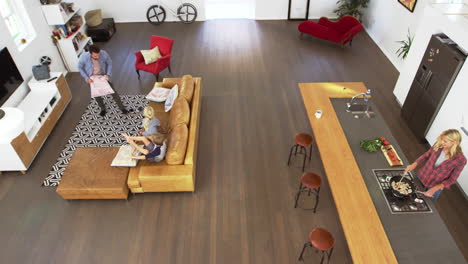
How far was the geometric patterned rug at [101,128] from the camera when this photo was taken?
5.98 meters

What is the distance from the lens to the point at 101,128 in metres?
6.68

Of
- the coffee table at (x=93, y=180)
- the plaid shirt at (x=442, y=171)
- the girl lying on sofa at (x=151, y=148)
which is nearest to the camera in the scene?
the plaid shirt at (x=442, y=171)

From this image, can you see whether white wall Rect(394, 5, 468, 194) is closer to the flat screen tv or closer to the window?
the flat screen tv

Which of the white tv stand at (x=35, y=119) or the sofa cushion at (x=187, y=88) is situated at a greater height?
the sofa cushion at (x=187, y=88)

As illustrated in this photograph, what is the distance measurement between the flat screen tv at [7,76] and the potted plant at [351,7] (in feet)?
28.9

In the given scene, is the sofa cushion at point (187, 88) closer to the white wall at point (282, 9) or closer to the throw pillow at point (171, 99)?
the throw pillow at point (171, 99)

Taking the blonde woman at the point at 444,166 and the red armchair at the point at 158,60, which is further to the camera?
the red armchair at the point at 158,60

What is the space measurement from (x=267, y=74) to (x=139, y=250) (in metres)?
5.26

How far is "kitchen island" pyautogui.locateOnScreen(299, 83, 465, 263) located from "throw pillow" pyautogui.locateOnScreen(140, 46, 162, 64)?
4.17m

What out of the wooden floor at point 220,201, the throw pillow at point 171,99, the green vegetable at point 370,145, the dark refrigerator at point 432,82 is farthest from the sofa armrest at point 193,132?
the dark refrigerator at point 432,82

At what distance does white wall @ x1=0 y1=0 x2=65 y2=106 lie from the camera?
20.6 feet

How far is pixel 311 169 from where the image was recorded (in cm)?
574

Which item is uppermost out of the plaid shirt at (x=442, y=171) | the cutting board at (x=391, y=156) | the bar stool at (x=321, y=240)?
the plaid shirt at (x=442, y=171)

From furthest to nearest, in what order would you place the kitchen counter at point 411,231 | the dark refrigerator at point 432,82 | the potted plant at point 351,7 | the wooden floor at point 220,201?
the potted plant at point 351,7 → the dark refrigerator at point 432,82 → the wooden floor at point 220,201 → the kitchen counter at point 411,231
